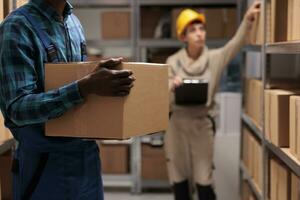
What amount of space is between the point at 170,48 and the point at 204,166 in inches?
60.6

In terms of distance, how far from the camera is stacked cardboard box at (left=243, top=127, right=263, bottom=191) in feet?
9.52

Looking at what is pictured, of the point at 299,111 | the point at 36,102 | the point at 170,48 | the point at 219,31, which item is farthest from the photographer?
the point at 170,48

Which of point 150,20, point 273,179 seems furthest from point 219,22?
point 273,179

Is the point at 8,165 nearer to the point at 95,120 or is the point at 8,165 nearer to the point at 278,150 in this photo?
the point at 95,120

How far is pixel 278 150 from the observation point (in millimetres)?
2287

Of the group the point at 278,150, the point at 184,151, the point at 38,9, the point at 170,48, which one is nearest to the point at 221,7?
the point at 170,48

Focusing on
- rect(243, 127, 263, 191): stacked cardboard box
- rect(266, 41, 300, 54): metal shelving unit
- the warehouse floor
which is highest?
rect(266, 41, 300, 54): metal shelving unit

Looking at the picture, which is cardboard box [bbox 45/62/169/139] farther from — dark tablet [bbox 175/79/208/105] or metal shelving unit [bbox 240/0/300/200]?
dark tablet [bbox 175/79/208/105]

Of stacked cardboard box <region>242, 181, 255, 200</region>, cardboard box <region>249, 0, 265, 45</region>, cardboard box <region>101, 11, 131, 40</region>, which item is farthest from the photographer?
cardboard box <region>101, 11, 131, 40</region>

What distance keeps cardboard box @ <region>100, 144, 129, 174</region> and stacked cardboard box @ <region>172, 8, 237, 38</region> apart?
3.88 feet

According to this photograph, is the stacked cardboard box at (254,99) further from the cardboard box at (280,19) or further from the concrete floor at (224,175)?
the concrete floor at (224,175)

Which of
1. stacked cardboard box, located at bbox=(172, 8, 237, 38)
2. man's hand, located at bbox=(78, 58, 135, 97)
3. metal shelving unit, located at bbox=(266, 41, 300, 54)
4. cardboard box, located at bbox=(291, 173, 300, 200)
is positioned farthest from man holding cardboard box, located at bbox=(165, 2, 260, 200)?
man's hand, located at bbox=(78, 58, 135, 97)

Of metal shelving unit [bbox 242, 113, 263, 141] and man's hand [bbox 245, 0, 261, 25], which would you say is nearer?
metal shelving unit [bbox 242, 113, 263, 141]

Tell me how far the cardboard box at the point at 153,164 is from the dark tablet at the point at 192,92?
108 centimetres
